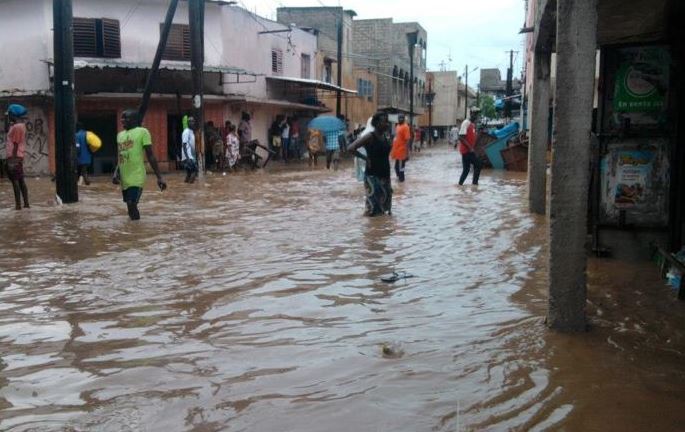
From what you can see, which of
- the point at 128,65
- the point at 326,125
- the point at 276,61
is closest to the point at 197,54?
the point at 128,65

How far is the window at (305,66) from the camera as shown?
32.8 meters

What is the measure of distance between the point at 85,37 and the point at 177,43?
326 cm

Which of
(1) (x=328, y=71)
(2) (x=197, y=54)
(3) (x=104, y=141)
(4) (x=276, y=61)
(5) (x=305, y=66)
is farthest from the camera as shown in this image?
(1) (x=328, y=71)

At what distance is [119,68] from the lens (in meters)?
21.6

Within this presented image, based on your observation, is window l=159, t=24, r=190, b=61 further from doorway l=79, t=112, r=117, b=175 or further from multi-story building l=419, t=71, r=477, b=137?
multi-story building l=419, t=71, r=477, b=137

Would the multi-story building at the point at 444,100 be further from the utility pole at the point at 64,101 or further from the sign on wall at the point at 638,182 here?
the sign on wall at the point at 638,182

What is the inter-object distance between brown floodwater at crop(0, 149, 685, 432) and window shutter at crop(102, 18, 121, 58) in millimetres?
15685

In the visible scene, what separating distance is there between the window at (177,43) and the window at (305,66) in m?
9.48

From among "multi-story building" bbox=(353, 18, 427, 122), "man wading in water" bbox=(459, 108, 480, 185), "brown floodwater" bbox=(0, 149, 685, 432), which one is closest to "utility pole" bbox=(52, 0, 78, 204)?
"brown floodwater" bbox=(0, 149, 685, 432)

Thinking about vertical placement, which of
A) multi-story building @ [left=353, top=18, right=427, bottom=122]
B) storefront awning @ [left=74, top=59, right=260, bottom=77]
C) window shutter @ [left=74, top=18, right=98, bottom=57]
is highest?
multi-story building @ [left=353, top=18, right=427, bottom=122]

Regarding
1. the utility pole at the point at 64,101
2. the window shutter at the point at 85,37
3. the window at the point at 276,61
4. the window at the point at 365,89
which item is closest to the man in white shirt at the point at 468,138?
the utility pole at the point at 64,101

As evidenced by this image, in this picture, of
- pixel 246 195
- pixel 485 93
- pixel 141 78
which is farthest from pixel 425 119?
pixel 246 195

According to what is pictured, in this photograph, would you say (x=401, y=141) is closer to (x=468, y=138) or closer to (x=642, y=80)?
(x=468, y=138)

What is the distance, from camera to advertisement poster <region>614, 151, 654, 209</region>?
6.30 m
